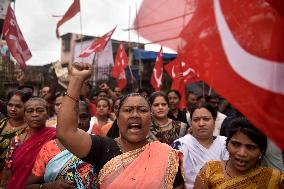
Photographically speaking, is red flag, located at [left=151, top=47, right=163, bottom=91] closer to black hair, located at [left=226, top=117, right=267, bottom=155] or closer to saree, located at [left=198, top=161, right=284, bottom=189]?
black hair, located at [left=226, top=117, right=267, bottom=155]

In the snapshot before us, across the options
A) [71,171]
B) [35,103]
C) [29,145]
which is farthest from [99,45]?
[71,171]

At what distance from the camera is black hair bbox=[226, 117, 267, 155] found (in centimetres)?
264

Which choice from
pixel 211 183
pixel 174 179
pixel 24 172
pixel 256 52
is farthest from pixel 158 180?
pixel 24 172

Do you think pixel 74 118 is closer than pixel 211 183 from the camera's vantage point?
Yes

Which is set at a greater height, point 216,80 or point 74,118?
point 216,80

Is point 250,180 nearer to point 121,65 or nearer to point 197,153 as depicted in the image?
point 197,153

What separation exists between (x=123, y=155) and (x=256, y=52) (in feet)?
3.84

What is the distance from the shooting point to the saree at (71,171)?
2.83 meters

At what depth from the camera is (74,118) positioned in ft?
7.40

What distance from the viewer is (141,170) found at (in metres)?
2.48

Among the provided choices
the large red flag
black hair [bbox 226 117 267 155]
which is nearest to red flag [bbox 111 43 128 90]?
black hair [bbox 226 117 267 155]

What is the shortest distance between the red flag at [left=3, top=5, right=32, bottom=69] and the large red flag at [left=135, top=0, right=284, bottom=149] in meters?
5.56

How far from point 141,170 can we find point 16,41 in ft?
16.8

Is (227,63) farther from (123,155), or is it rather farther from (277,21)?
(123,155)
